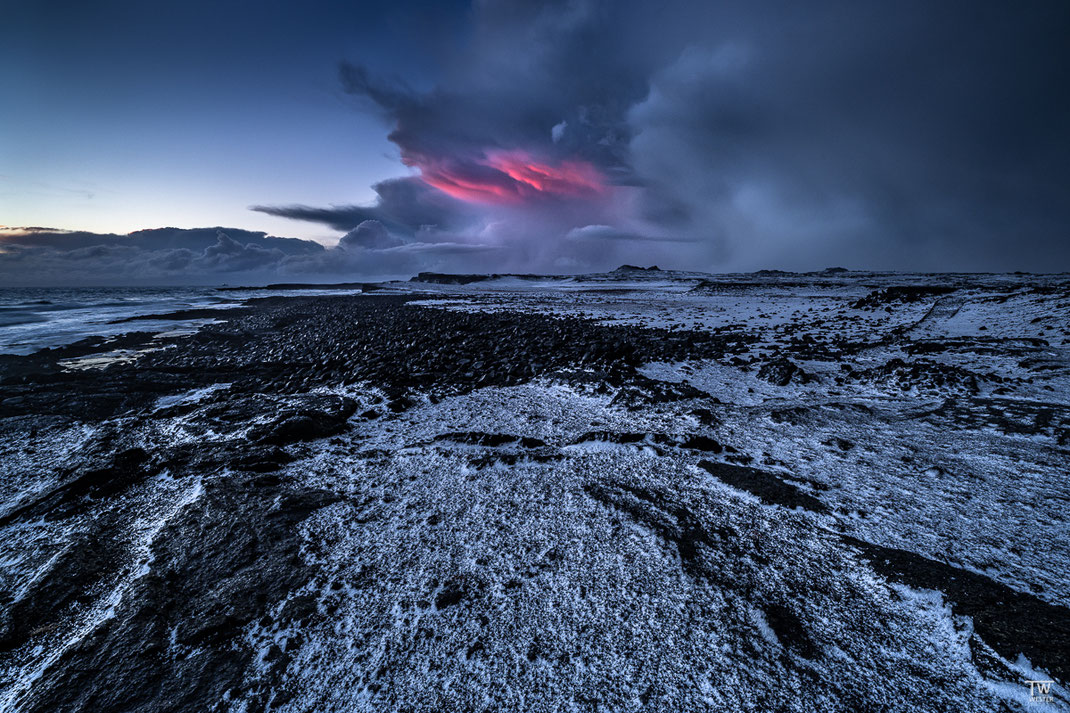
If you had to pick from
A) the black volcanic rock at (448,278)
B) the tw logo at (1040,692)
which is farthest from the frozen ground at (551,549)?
the black volcanic rock at (448,278)

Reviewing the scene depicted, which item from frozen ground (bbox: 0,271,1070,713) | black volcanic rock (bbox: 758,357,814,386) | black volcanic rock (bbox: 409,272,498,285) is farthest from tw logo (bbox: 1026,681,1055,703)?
black volcanic rock (bbox: 409,272,498,285)

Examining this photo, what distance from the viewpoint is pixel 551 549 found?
2859mm

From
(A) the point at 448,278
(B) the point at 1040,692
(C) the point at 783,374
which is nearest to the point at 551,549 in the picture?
(B) the point at 1040,692

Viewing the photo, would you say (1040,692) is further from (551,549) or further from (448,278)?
(448,278)

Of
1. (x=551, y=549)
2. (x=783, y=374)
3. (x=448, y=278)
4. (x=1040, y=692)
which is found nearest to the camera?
(x=1040, y=692)

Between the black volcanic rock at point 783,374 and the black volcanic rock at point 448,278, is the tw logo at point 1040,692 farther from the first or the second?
the black volcanic rock at point 448,278

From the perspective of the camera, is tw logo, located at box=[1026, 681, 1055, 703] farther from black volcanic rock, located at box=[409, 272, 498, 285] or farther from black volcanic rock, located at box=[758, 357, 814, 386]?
black volcanic rock, located at box=[409, 272, 498, 285]

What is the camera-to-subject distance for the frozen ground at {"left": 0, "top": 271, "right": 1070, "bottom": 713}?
1.93 m

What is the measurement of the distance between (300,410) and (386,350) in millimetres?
4675

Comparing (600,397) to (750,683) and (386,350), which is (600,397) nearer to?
(750,683)

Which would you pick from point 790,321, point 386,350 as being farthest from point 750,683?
point 790,321

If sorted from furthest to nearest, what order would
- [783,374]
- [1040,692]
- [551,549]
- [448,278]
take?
[448,278] → [783,374] → [551,549] → [1040,692]

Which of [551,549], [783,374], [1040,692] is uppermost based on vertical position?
[783,374]

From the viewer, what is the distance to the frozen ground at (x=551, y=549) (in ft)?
6.33
